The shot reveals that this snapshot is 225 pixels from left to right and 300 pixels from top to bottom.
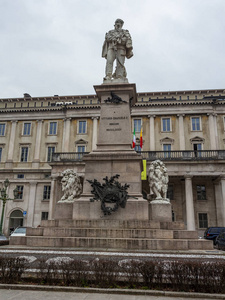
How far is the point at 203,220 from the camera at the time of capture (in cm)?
4084

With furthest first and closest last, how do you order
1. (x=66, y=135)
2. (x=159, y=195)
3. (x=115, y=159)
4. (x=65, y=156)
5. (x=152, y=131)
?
(x=66, y=135)
(x=152, y=131)
(x=65, y=156)
(x=115, y=159)
(x=159, y=195)

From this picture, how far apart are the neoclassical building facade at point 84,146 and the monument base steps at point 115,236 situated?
27.6 metres

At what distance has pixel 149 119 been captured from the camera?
48.9 m

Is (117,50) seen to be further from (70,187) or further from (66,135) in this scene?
(66,135)

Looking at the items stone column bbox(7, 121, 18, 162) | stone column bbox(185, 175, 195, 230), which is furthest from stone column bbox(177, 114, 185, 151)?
stone column bbox(7, 121, 18, 162)

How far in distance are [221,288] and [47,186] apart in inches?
1739

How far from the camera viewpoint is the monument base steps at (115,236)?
32.2ft

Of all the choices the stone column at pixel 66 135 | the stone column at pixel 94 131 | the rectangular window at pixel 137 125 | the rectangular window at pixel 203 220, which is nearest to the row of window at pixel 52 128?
the stone column at pixel 94 131

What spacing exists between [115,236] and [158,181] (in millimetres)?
3767

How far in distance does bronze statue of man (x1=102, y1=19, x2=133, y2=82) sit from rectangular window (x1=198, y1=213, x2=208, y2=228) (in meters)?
31.0

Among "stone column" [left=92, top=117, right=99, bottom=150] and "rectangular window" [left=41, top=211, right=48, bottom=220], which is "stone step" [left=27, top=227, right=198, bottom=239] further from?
"stone column" [left=92, top=117, right=99, bottom=150]

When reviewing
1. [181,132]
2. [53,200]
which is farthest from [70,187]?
[181,132]

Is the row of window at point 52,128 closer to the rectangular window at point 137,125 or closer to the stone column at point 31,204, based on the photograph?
the rectangular window at point 137,125

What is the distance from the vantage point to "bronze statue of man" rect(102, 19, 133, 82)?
15383mm
